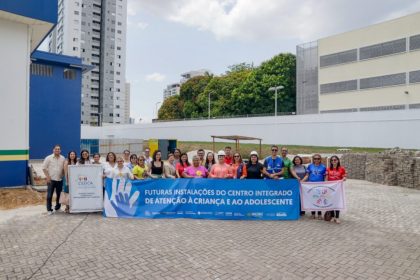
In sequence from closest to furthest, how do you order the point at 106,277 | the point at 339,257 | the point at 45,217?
1. the point at 106,277
2. the point at 339,257
3. the point at 45,217

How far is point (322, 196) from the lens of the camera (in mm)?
8570

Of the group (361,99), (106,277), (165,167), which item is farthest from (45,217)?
(361,99)

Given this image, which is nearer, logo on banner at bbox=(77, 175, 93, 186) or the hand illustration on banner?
the hand illustration on banner

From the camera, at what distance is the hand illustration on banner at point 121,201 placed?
843 centimetres

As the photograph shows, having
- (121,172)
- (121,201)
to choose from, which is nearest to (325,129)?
(121,172)

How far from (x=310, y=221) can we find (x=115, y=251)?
16.1 feet

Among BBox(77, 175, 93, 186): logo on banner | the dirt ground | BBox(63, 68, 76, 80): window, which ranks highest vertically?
BBox(63, 68, 76, 80): window

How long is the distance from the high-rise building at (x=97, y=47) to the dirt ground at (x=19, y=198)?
267 ft

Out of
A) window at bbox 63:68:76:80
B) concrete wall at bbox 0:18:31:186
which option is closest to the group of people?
concrete wall at bbox 0:18:31:186

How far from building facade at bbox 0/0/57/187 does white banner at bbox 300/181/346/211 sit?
9880 mm

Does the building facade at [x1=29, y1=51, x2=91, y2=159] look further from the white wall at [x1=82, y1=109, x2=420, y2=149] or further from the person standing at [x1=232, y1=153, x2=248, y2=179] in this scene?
the white wall at [x1=82, y1=109, x2=420, y2=149]

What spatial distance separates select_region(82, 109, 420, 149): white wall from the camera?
32.0 m

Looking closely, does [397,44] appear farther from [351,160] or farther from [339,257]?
[339,257]

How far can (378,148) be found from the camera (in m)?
32.7
